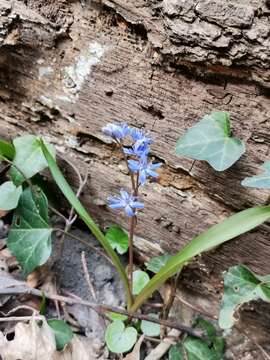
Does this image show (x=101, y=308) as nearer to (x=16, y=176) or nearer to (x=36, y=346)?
(x=36, y=346)

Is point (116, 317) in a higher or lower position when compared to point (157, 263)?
lower

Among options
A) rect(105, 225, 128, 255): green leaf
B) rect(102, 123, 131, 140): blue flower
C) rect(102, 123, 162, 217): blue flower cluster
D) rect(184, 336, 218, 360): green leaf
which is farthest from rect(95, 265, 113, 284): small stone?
rect(102, 123, 131, 140): blue flower

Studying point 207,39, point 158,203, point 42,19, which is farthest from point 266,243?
point 42,19

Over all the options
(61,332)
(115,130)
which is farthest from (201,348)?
(115,130)

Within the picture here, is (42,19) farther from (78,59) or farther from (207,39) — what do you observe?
(207,39)

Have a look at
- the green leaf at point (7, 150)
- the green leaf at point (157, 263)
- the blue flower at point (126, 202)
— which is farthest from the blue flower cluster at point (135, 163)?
the green leaf at point (7, 150)

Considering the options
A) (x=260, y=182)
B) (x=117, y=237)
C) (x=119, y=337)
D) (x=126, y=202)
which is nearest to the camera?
(x=260, y=182)

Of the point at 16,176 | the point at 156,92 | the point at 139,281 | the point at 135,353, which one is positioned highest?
the point at 156,92
